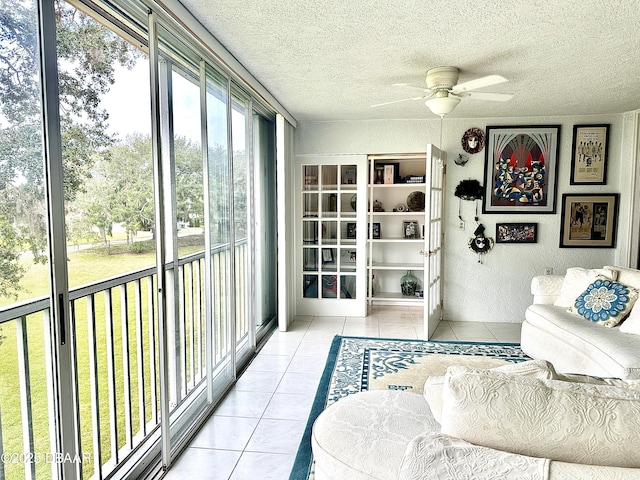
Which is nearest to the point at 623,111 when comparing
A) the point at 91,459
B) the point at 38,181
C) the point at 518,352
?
the point at 518,352

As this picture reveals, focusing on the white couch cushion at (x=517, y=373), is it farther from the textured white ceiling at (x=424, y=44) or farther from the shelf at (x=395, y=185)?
the shelf at (x=395, y=185)

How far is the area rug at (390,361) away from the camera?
10.1 ft

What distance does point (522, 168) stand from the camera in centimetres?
466

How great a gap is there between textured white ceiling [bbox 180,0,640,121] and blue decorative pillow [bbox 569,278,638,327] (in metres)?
1.63

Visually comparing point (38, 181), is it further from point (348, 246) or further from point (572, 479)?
point (348, 246)

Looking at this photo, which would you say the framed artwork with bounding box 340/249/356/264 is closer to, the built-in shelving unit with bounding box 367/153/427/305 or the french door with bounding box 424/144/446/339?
the built-in shelving unit with bounding box 367/153/427/305

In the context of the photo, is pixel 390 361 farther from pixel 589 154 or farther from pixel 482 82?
pixel 589 154

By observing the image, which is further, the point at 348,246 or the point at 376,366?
the point at 348,246

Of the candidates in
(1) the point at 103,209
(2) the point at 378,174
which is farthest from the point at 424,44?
(2) the point at 378,174

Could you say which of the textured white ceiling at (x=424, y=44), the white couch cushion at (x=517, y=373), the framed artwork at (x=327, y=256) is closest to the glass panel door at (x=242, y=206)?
the textured white ceiling at (x=424, y=44)

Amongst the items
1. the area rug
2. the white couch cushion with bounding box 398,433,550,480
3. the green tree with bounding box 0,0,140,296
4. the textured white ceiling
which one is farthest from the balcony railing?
the textured white ceiling

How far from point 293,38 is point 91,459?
8.56 ft

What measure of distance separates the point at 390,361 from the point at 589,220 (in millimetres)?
2931

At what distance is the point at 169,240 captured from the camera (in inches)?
92.5
